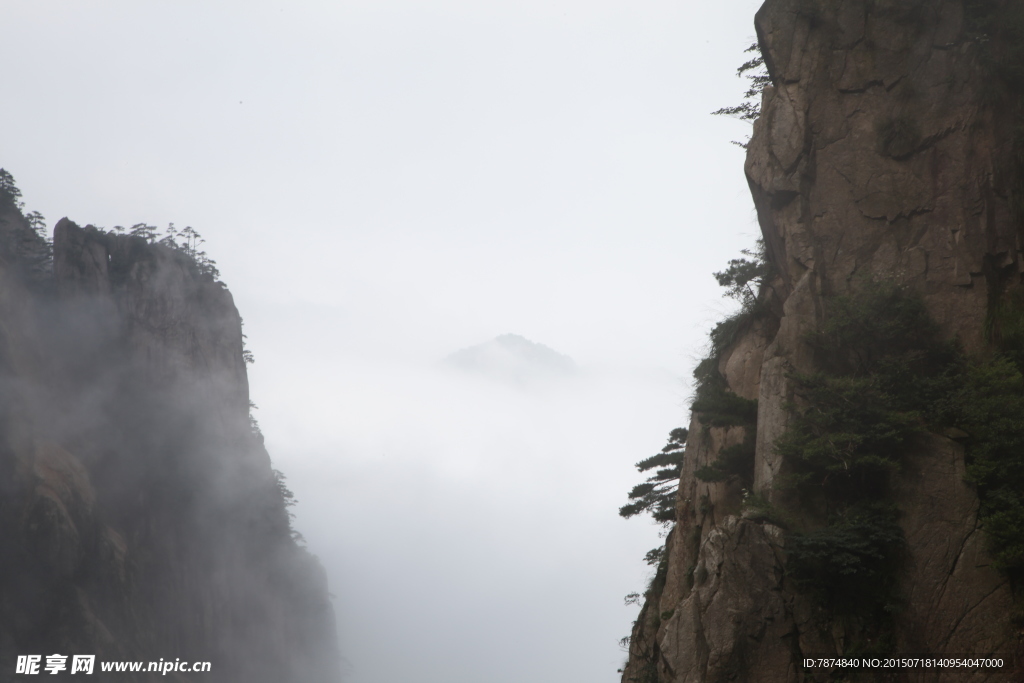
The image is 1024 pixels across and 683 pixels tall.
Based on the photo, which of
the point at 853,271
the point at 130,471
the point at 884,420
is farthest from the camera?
the point at 130,471

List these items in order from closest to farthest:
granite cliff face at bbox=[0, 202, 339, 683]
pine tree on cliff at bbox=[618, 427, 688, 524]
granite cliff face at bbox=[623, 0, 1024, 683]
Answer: granite cliff face at bbox=[623, 0, 1024, 683] → pine tree on cliff at bbox=[618, 427, 688, 524] → granite cliff face at bbox=[0, 202, 339, 683]

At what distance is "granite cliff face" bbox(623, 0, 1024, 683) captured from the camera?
16.3 meters

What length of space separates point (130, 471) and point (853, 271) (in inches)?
2066

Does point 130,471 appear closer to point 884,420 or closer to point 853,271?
point 853,271

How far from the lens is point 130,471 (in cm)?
5622

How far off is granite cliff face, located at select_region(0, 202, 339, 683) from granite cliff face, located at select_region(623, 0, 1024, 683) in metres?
38.6

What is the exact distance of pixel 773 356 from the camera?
19906mm

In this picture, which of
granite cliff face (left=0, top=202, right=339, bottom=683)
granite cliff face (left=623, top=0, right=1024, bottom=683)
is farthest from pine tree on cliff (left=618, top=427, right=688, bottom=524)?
granite cliff face (left=0, top=202, right=339, bottom=683)

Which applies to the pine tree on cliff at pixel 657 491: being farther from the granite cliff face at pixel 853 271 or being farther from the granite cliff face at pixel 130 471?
the granite cliff face at pixel 130 471

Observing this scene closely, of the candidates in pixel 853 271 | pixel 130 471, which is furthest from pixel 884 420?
pixel 130 471

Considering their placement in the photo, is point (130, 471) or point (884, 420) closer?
point (884, 420)

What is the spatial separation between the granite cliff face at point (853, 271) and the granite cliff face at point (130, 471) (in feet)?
127

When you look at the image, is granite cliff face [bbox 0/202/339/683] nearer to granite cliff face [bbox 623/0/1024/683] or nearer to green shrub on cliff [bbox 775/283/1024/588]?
granite cliff face [bbox 623/0/1024/683]

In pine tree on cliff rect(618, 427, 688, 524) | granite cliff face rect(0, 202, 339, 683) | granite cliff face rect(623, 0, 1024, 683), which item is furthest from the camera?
granite cliff face rect(0, 202, 339, 683)
